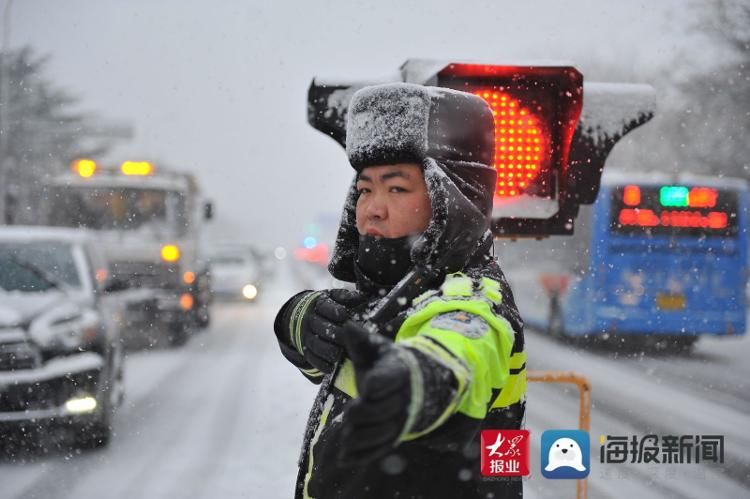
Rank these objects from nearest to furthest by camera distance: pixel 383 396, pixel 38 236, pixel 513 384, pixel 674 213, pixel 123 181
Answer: pixel 383 396 < pixel 513 384 < pixel 38 236 < pixel 674 213 < pixel 123 181

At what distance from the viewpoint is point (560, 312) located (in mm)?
15766

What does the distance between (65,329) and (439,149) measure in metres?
5.46

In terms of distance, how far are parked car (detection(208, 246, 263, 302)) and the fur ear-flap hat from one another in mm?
22401

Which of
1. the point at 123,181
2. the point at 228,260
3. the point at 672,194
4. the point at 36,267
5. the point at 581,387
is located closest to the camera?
the point at 581,387

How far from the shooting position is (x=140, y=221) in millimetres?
13875

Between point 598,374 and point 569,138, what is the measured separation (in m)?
9.64

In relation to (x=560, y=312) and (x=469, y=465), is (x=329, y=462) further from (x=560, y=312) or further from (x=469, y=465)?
(x=560, y=312)

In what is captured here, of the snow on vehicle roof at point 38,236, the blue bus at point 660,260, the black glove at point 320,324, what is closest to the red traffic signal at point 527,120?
the black glove at point 320,324

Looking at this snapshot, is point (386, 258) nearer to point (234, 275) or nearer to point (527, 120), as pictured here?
point (527, 120)

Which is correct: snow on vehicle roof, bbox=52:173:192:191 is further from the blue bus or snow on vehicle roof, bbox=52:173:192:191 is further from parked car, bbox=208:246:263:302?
parked car, bbox=208:246:263:302

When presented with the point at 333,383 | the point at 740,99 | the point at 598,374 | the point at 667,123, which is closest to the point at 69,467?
the point at 333,383

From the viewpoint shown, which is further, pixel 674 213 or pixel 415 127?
pixel 674 213

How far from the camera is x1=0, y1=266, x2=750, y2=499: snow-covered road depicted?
596cm

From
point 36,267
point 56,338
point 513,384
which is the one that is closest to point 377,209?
point 513,384
